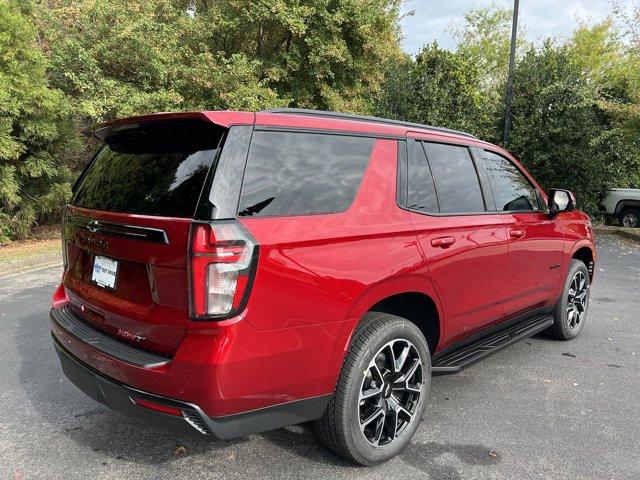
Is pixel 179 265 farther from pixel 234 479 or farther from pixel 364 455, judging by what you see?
pixel 364 455

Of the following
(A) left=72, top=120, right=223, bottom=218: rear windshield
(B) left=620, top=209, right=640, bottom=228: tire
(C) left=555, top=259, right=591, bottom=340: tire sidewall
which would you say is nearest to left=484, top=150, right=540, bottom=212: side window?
(C) left=555, top=259, right=591, bottom=340: tire sidewall

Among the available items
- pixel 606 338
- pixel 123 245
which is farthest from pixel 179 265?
pixel 606 338

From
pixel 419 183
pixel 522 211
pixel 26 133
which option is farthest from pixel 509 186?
pixel 26 133

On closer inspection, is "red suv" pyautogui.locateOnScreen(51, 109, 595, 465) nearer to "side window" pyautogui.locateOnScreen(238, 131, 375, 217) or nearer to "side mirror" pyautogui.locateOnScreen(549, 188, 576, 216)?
"side window" pyautogui.locateOnScreen(238, 131, 375, 217)

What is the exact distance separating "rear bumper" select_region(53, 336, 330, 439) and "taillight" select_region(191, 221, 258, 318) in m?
0.44

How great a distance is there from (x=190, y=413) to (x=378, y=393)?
1.05 metres

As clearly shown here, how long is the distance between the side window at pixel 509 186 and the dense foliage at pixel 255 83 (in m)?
9.17

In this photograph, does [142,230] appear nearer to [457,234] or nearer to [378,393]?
[378,393]

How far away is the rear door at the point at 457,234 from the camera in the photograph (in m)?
2.92

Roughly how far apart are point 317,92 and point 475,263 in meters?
14.8

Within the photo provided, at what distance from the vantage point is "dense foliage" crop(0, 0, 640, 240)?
33.4 ft

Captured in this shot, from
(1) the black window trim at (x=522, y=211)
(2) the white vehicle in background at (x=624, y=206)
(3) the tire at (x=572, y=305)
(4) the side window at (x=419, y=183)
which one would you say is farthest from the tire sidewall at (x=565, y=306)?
(2) the white vehicle in background at (x=624, y=206)

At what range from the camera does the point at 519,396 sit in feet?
11.7

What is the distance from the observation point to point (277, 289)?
211 cm
